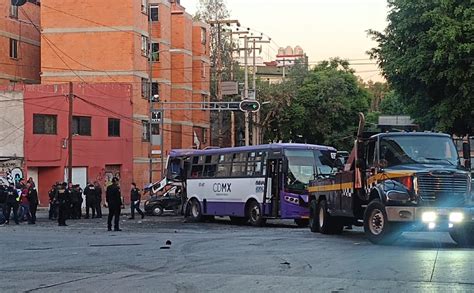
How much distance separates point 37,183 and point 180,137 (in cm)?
2202

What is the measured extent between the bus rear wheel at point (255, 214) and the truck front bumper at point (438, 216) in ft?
39.4

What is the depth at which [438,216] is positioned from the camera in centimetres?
1756

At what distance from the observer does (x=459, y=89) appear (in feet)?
113

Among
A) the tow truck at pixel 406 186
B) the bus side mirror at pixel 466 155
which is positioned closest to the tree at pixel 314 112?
the tow truck at pixel 406 186

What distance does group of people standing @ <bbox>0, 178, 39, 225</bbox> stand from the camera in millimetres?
31203

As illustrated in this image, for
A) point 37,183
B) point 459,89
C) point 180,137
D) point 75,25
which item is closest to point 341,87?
point 180,137

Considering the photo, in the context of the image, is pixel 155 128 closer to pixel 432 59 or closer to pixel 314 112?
pixel 314 112

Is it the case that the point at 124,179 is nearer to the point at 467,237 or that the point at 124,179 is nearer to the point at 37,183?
the point at 37,183

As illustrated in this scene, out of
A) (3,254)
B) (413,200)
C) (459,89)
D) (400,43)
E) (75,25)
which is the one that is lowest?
(3,254)

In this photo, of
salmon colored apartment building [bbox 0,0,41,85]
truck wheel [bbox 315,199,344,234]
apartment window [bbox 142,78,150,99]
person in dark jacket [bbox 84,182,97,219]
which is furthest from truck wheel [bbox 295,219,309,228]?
salmon colored apartment building [bbox 0,0,41,85]

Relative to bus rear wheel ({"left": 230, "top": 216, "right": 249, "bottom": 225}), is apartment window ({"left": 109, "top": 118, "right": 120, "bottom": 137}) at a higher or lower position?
higher

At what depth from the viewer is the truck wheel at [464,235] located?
1802 cm

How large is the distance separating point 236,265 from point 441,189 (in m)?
5.91

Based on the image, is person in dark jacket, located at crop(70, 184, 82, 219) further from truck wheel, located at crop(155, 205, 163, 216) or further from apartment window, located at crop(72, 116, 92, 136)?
apartment window, located at crop(72, 116, 92, 136)
